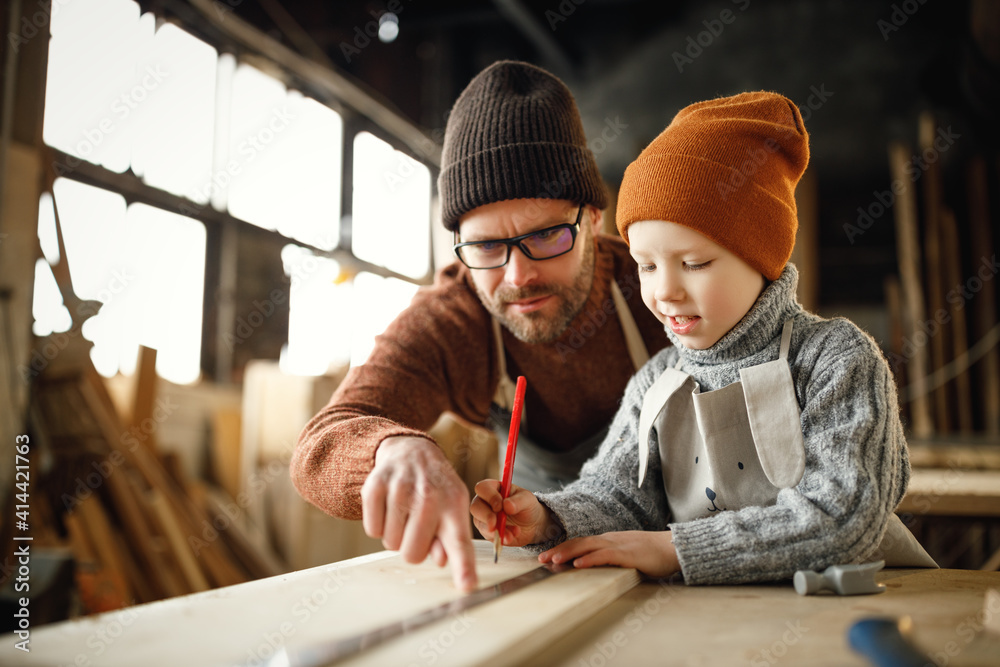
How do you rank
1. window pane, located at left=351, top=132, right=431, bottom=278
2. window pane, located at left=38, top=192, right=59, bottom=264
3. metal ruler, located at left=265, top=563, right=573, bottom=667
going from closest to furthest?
metal ruler, located at left=265, top=563, right=573, bottom=667 → window pane, located at left=38, top=192, right=59, bottom=264 → window pane, located at left=351, top=132, right=431, bottom=278

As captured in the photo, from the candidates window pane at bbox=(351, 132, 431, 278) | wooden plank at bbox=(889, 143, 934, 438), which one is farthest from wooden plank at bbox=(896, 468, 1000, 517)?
Result: window pane at bbox=(351, 132, 431, 278)

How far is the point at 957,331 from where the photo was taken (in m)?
5.96

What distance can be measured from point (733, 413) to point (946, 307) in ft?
19.2

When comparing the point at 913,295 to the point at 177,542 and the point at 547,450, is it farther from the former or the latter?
the point at 177,542

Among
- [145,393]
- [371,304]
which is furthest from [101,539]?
[371,304]

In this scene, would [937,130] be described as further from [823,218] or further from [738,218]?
[738,218]

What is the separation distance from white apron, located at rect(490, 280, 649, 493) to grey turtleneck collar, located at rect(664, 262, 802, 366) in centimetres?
57

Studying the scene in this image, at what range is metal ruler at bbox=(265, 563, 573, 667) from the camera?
64cm

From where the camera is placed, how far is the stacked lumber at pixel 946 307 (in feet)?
19.3

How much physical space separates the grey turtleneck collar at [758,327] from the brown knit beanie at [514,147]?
0.62 m

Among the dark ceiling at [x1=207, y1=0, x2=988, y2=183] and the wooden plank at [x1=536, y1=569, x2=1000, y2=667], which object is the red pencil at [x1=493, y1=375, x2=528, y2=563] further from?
the dark ceiling at [x1=207, y1=0, x2=988, y2=183]

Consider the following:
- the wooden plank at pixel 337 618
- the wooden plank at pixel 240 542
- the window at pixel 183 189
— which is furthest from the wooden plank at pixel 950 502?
the wooden plank at pixel 240 542

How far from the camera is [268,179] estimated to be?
5.69 meters

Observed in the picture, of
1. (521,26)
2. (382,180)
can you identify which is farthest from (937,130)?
(382,180)
